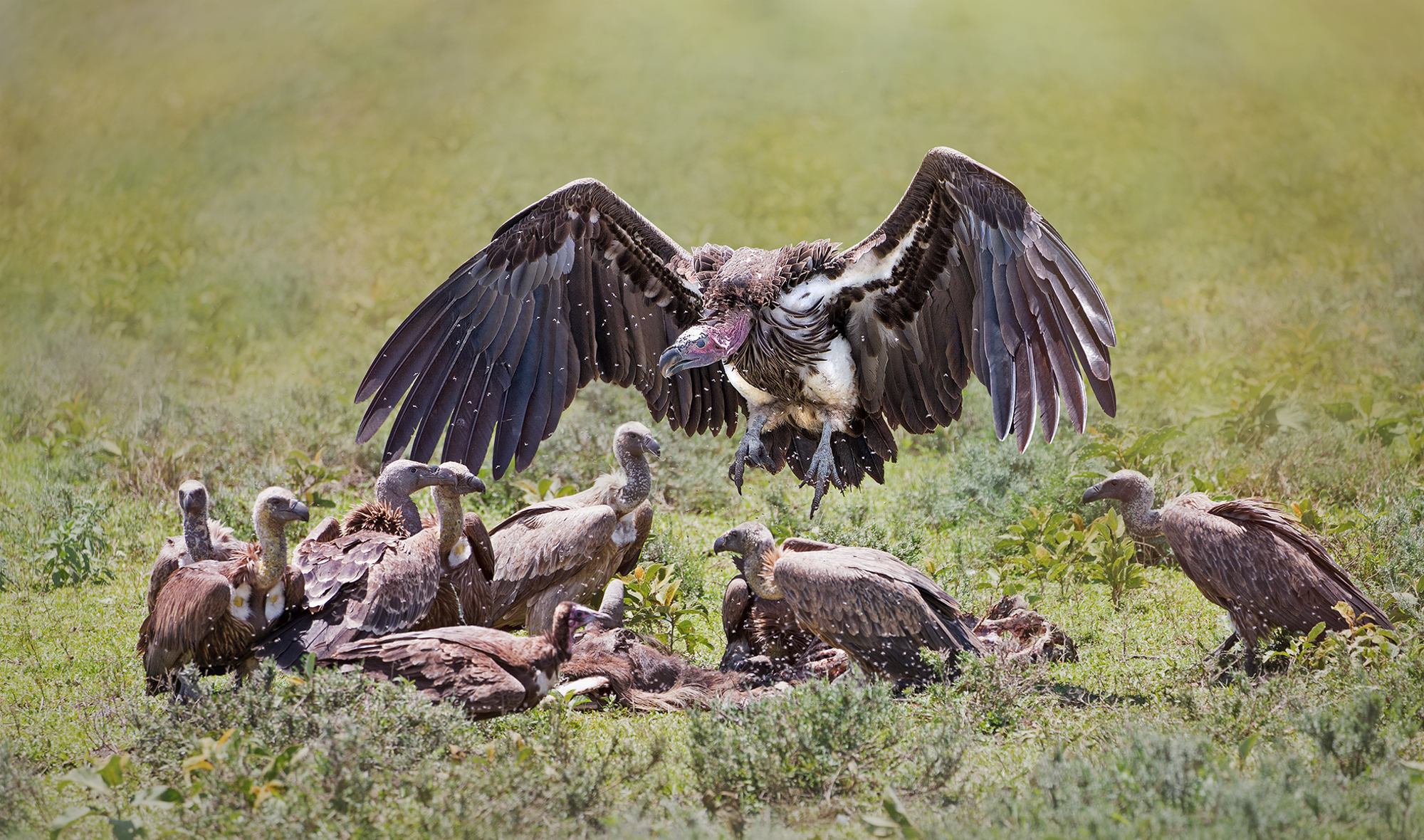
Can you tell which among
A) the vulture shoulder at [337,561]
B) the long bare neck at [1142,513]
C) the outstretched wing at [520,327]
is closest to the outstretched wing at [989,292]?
the long bare neck at [1142,513]

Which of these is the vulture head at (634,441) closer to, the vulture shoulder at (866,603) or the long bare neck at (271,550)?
the vulture shoulder at (866,603)

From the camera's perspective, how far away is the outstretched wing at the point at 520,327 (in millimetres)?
6496

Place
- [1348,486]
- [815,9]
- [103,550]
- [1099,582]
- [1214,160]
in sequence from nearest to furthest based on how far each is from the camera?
1. [1099,582]
2. [103,550]
3. [1348,486]
4. [1214,160]
5. [815,9]

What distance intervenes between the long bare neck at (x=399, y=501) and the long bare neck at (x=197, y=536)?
0.80 m

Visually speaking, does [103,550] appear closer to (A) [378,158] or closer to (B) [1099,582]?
(B) [1099,582]

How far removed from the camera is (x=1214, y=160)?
15531 mm

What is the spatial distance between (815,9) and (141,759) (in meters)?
17.1

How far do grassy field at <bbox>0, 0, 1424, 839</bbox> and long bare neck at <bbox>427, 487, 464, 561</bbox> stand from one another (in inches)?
39.4

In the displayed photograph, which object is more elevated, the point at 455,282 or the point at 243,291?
the point at 243,291

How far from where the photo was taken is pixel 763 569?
536 centimetres

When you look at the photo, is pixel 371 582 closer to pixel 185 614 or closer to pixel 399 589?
pixel 399 589

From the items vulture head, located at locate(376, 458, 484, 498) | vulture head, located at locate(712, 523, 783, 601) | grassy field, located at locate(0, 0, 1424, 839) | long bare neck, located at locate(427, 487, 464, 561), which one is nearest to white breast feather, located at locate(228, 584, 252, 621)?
grassy field, located at locate(0, 0, 1424, 839)

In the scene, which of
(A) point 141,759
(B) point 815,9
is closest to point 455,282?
(A) point 141,759

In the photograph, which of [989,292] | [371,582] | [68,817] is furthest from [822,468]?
[68,817]
